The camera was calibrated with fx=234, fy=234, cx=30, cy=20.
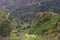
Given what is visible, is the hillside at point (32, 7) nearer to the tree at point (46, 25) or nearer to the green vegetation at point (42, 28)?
the green vegetation at point (42, 28)

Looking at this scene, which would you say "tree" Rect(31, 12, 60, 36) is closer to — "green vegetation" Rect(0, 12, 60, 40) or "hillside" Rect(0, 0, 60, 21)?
"green vegetation" Rect(0, 12, 60, 40)

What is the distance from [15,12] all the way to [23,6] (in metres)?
4.66

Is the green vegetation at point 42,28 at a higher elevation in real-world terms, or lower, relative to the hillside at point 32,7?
lower

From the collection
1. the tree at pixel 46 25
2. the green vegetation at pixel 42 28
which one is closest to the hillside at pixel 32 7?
the green vegetation at pixel 42 28

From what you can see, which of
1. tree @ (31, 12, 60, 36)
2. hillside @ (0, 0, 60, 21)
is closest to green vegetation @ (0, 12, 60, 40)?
tree @ (31, 12, 60, 36)

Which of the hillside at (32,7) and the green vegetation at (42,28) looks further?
the hillside at (32,7)

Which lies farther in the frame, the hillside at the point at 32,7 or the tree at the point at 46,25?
the hillside at the point at 32,7

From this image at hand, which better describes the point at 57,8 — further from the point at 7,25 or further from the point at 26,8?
the point at 7,25

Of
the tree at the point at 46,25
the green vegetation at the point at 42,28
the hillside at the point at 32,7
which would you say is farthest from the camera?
the hillside at the point at 32,7

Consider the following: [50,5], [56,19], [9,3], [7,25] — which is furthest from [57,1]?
[56,19]

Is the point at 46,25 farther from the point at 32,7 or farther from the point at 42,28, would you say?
the point at 32,7

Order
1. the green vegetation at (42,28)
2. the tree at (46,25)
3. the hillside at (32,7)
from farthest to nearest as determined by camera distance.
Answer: the hillside at (32,7)
the tree at (46,25)
the green vegetation at (42,28)

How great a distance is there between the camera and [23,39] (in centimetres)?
1350

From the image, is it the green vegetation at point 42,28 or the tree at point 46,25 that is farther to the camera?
the tree at point 46,25
